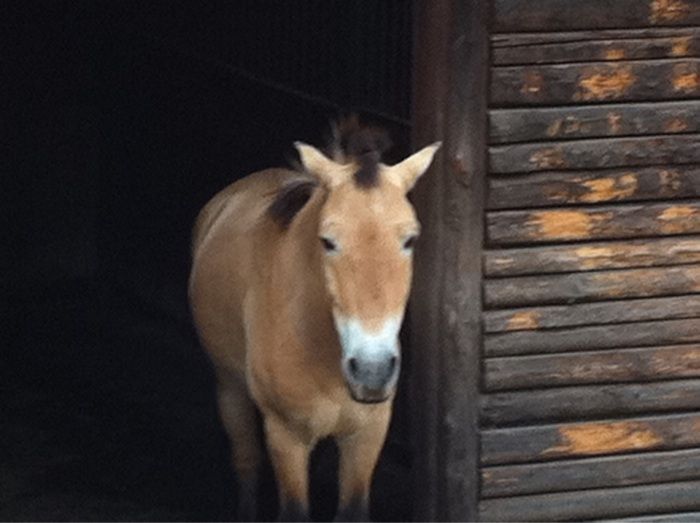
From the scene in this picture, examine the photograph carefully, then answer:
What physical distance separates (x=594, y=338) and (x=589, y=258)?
0.93 ft


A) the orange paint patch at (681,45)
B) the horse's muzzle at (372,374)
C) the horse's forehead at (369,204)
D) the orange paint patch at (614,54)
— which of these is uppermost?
the orange paint patch at (681,45)

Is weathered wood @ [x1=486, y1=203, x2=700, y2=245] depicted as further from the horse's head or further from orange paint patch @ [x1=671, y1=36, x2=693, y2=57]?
the horse's head

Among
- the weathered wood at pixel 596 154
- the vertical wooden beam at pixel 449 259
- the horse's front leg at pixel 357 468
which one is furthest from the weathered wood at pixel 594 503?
the weathered wood at pixel 596 154

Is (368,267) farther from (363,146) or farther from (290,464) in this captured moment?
(290,464)

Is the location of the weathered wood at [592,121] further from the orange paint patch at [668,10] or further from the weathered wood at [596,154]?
the orange paint patch at [668,10]

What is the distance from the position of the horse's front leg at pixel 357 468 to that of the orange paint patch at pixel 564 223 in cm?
83

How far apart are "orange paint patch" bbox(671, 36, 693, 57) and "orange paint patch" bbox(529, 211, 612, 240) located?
1.96 feet

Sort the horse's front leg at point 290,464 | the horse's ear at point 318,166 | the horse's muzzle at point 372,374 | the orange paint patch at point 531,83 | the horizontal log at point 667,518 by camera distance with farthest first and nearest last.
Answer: the horizontal log at point 667,518 → the orange paint patch at point 531,83 → the horse's front leg at point 290,464 → the horse's ear at point 318,166 → the horse's muzzle at point 372,374

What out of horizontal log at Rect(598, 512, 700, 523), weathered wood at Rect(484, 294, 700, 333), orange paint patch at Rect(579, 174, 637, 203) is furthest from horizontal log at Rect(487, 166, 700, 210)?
horizontal log at Rect(598, 512, 700, 523)

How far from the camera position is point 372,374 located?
16.9 feet

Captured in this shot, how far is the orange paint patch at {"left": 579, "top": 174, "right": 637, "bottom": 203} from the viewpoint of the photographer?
20.3 feet

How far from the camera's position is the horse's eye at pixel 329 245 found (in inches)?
211

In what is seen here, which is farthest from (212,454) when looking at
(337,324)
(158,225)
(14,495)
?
(337,324)

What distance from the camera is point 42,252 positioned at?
10703 mm
